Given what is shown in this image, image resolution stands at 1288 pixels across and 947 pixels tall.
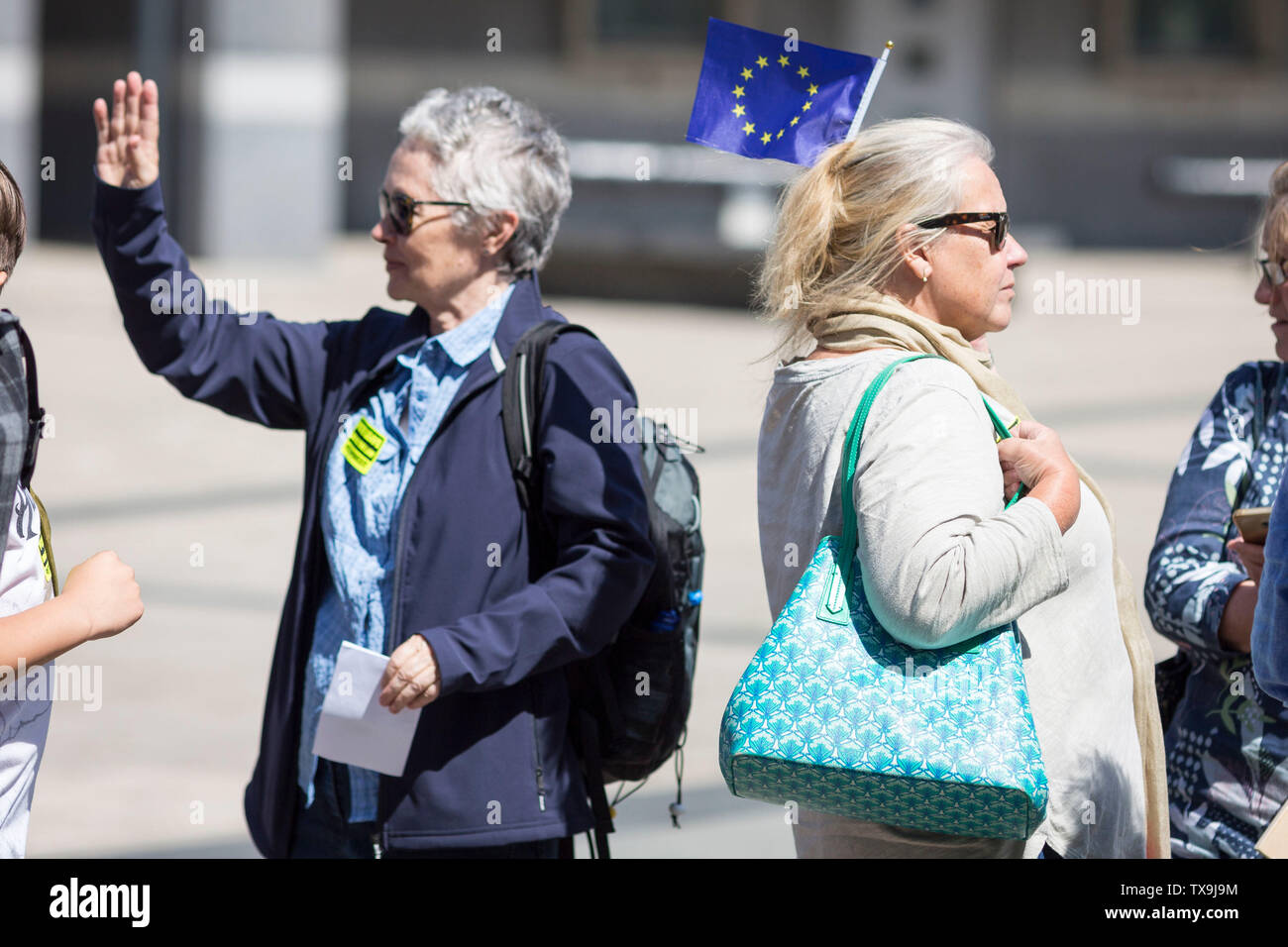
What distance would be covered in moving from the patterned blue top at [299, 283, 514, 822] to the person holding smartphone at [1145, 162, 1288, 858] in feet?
4.02

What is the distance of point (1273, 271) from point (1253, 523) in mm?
484

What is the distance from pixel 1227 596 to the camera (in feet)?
8.59

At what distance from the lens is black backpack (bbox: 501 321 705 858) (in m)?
2.80

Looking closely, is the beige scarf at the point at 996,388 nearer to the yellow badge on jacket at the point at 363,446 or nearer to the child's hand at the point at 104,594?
the yellow badge on jacket at the point at 363,446

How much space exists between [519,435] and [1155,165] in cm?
2502

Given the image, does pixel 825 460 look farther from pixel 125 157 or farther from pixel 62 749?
pixel 62 749

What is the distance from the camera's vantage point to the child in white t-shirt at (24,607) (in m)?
2.14

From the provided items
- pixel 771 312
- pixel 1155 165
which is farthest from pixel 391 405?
pixel 1155 165

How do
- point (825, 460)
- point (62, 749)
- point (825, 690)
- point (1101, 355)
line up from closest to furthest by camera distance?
point (825, 690)
point (825, 460)
point (62, 749)
point (1101, 355)

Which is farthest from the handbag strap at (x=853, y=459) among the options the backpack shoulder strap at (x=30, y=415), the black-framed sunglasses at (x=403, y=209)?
the backpack shoulder strap at (x=30, y=415)

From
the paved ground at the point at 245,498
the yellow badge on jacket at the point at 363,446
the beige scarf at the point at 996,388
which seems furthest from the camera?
the paved ground at the point at 245,498

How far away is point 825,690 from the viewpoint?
7.09ft

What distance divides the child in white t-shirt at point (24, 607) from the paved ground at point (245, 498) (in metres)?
1.06

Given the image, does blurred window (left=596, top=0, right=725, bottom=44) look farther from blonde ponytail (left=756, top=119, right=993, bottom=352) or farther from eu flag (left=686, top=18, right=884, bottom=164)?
blonde ponytail (left=756, top=119, right=993, bottom=352)
